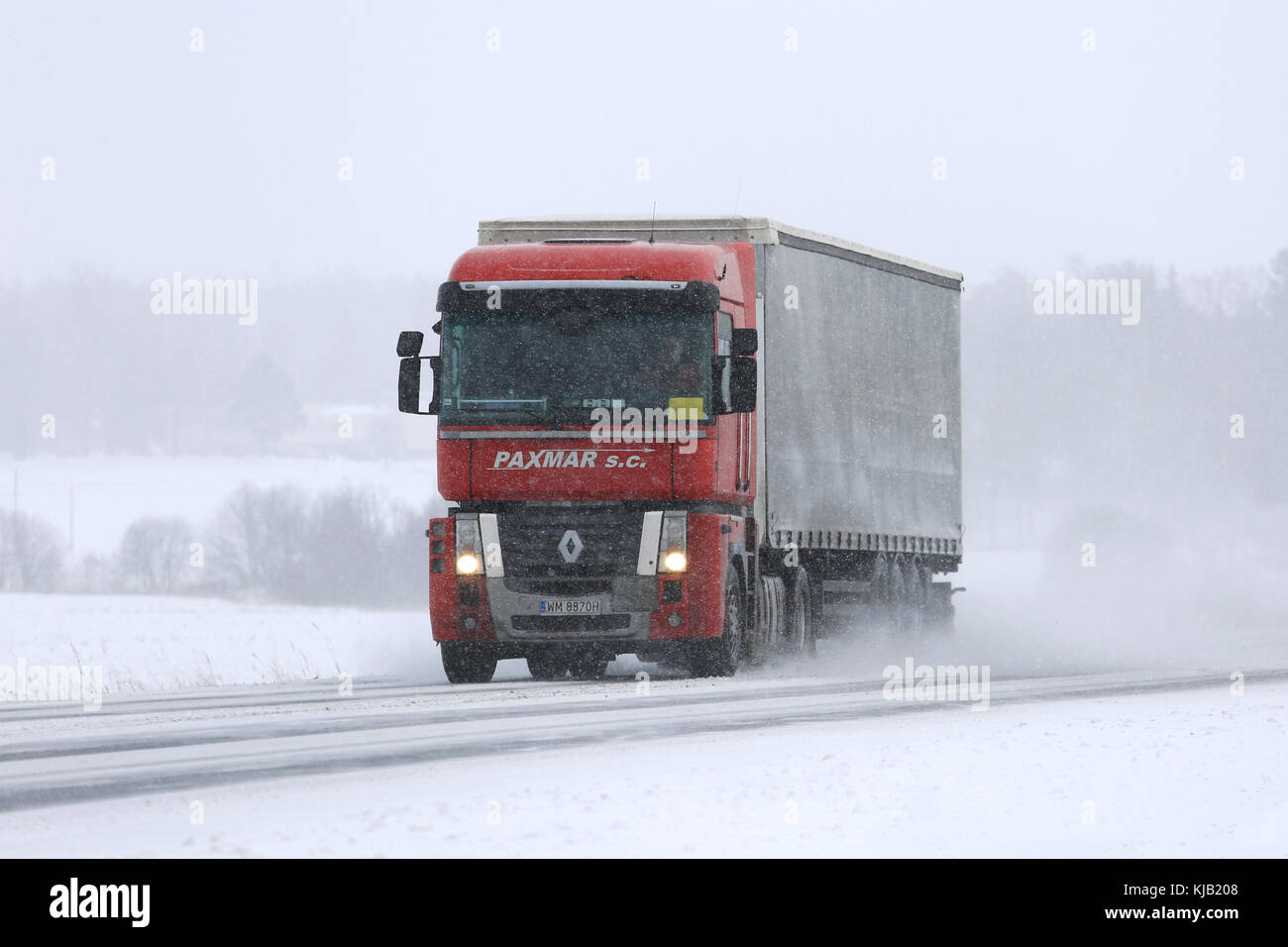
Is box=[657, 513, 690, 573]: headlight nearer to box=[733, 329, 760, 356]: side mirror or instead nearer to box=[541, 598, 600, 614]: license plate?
box=[541, 598, 600, 614]: license plate

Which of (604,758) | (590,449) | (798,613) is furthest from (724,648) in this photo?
(604,758)

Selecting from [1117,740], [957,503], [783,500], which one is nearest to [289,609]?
[957,503]

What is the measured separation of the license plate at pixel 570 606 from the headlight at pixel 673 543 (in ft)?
2.22

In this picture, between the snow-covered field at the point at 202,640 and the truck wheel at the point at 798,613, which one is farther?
the snow-covered field at the point at 202,640

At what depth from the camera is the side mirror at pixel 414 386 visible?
18.9 meters

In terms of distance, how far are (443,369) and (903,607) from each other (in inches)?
392

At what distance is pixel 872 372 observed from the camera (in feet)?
82.8

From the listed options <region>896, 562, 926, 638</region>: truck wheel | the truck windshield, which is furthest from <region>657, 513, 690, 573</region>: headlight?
<region>896, 562, 926, 638</region>: truck wheel

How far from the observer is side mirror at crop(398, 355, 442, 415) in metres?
18.9

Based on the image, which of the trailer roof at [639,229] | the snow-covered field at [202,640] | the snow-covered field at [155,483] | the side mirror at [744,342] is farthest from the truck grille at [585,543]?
the snow-covered field at [155,483]

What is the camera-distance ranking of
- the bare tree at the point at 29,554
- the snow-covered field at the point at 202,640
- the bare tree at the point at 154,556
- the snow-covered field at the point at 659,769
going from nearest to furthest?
1. the snow-covered field at the point at 659,769
2. the snow-covered field at the point at 202,640
3. the bare tree at the point at 29,554
4. the bare tree at the point at 154,556

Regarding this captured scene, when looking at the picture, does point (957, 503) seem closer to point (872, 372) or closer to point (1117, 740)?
point (872, 372)

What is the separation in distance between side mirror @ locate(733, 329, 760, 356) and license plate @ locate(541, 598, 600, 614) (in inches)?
98.1

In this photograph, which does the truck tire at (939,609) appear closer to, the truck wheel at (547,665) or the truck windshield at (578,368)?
the truck wheel at (547,665)
